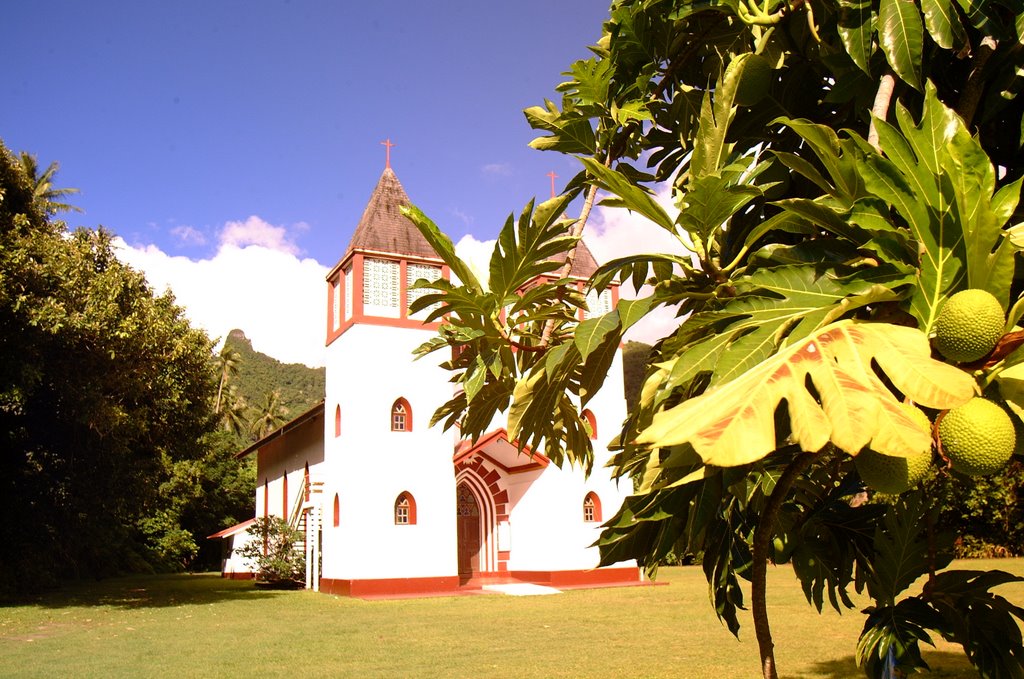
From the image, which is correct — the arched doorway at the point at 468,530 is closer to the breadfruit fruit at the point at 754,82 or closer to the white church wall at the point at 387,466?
the white church wall at the point at 387,466

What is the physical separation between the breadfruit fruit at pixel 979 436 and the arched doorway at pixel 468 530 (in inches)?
830

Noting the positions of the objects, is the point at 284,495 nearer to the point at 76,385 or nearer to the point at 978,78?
the point at 76,385

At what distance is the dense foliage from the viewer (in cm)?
1578

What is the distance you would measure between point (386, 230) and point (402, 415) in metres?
4.53

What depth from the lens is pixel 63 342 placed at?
52.8 ft

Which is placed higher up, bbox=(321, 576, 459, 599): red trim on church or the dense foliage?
the dense foliage

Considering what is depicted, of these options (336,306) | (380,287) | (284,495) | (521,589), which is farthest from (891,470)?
(284,495)

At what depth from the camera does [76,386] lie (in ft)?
55.0

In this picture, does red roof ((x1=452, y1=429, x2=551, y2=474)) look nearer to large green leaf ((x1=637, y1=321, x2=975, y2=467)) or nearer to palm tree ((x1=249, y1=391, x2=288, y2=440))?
large green leaf ((x1=637, y1=321, x2=975, y2=467))

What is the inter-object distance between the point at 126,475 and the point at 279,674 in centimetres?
1234

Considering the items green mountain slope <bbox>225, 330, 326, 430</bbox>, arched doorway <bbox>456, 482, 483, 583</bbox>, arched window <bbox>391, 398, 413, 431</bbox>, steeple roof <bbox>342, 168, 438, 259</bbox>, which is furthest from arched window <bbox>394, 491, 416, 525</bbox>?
green mountain slope <bbox>225, 330, 326, 430</bbox>

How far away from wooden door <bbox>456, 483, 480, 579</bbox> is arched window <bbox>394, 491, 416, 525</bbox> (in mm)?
2561

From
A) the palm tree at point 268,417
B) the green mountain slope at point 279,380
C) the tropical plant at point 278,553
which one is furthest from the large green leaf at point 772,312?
the green mountain slope at point 279,380

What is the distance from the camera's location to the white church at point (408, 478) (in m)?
19.0
